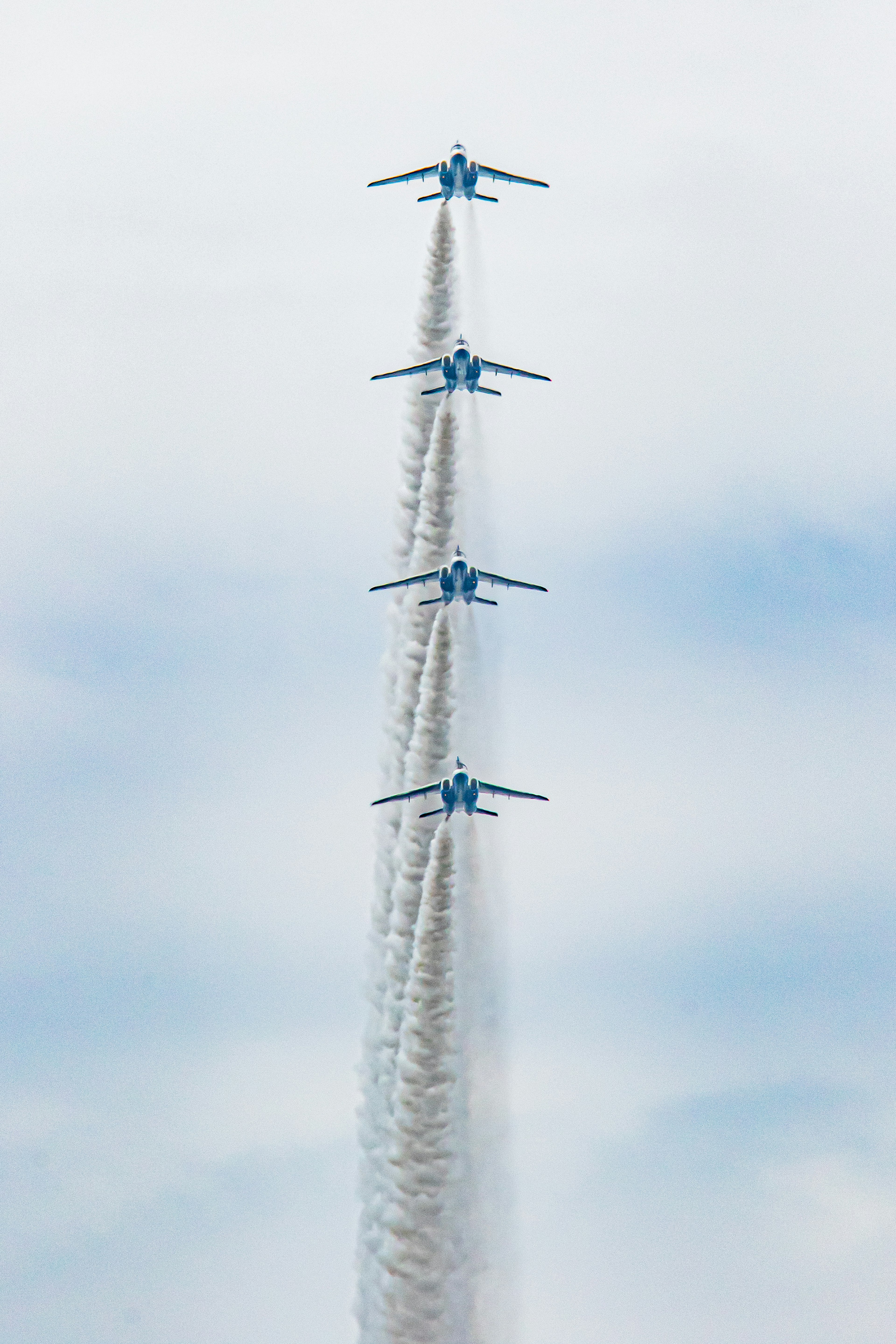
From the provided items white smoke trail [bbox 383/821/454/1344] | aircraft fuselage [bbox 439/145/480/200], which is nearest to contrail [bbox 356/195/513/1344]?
white smoke trail [bbox 383/821/454/1344]

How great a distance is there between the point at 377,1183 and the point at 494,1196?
4.48 m

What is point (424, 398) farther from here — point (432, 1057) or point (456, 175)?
point (432, 1057)

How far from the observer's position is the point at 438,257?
7725 cm

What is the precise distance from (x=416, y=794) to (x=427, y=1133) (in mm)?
13439

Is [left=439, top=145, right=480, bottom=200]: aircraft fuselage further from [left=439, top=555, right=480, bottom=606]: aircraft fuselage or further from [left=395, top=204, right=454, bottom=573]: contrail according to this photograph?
[left=439, top=555, right=480, bottom=606]: aircraft fuselage

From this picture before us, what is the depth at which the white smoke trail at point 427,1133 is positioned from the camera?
71.4 m

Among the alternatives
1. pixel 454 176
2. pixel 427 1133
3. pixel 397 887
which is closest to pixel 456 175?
pixel 454 176

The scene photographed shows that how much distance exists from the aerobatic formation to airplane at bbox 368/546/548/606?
7 centimetres

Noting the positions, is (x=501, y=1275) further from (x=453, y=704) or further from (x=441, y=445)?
(x=441, y=445)

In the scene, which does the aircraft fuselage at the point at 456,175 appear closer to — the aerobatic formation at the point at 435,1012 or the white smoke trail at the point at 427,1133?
the aerobatic formation at the point at 435,1012

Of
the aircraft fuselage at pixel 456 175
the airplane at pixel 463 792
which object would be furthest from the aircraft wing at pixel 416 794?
the aircraft fuselage at pixel 456 175

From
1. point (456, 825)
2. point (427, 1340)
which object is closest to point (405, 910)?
point (456, 825)

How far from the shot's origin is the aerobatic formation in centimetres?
7169

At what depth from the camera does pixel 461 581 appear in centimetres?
7288
